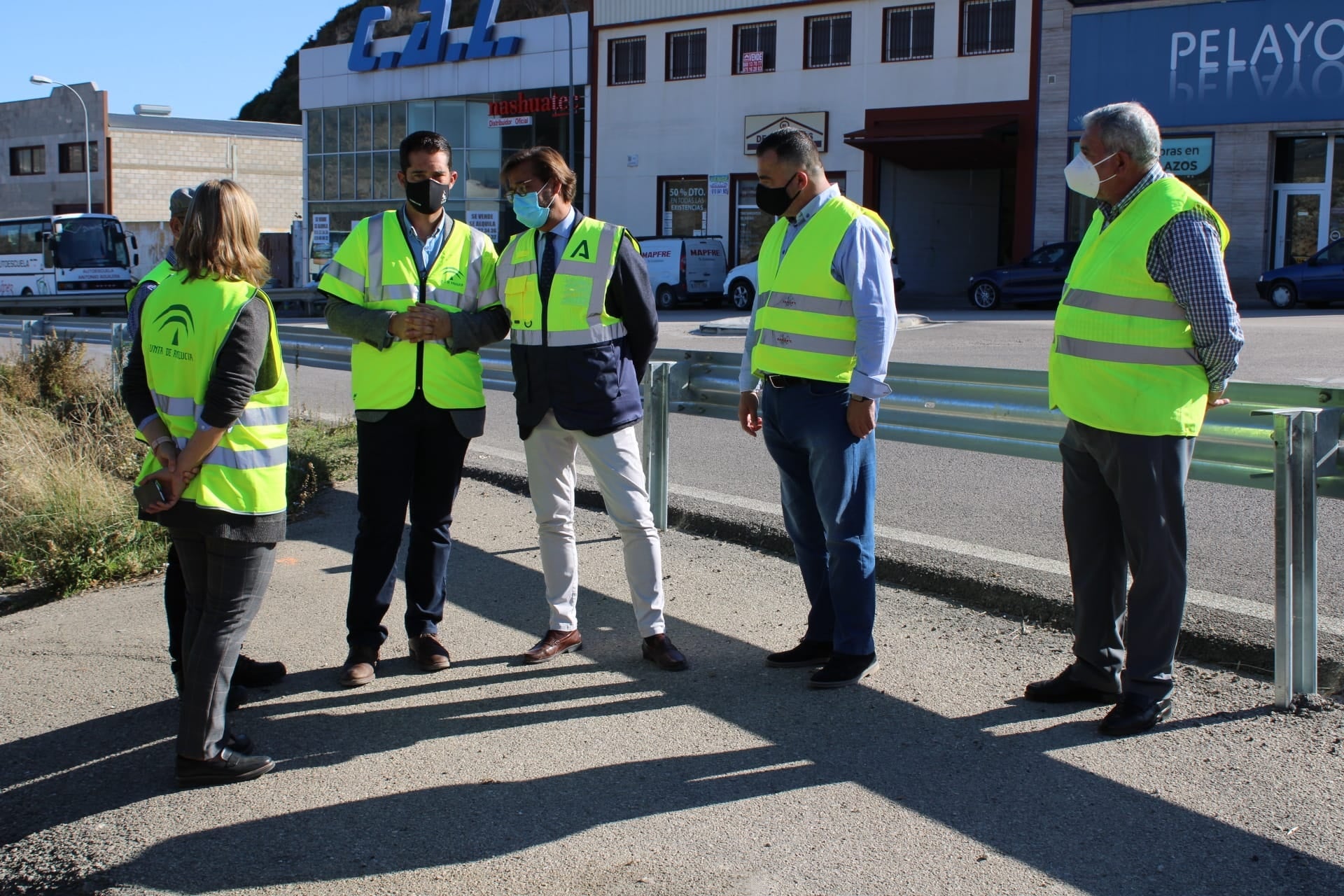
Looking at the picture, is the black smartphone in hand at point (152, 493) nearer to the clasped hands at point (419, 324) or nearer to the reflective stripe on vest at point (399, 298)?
the reflective stripe on vest at point (399, 298)

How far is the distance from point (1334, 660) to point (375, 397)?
135 inches

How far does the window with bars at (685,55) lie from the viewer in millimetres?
37906

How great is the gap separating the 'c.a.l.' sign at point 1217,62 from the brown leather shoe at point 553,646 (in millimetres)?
28632

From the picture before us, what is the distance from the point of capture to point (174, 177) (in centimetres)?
6091

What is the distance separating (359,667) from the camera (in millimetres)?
4523

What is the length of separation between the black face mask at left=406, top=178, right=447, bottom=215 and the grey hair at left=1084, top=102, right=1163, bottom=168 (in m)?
2.26

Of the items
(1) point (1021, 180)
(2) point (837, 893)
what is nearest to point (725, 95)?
(1) point (1021, 180)

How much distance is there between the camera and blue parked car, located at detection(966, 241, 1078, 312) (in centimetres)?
2803

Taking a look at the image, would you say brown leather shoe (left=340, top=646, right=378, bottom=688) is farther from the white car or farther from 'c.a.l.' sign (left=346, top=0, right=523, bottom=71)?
'c.a.l.' sign (left=346, top=0, right=523, bottom=71)

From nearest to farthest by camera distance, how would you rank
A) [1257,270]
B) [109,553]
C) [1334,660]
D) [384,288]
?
[1334,660] → [384,288] → [109,553] → [1257,270]

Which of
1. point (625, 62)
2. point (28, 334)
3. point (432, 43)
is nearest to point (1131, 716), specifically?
point (28, 334)

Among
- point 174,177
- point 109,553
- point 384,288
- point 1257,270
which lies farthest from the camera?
point 174,177

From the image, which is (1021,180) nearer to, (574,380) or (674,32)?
(674,32)

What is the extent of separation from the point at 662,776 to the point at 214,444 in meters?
1.59
